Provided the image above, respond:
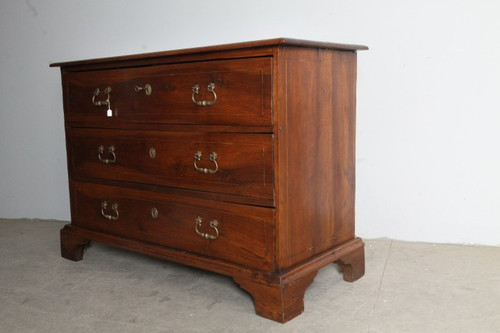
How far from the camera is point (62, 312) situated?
183cm

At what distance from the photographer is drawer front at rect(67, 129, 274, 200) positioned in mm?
1729

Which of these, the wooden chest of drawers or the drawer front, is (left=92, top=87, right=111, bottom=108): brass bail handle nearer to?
the wooden chest of drawers

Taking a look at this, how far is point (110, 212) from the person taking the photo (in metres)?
2.25

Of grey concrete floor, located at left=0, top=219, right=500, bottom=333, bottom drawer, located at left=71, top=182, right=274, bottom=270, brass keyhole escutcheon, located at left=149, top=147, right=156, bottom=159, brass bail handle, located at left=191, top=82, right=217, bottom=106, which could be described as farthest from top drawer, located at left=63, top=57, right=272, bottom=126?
grey concrete floor, located at left=0, top=219, right=500, bottom=333

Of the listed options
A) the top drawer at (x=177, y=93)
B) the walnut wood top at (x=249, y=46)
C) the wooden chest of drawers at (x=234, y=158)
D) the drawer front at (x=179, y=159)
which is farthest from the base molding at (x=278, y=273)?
the walnut wood top at (x=249, y=46)

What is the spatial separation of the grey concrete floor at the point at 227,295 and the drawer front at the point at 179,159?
386 millimetres

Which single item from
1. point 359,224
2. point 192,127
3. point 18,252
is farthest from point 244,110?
point 18,252

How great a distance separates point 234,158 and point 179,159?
0.26 m

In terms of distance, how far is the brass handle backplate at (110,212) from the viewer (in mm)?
2217

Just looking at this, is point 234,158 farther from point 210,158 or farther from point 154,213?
point 154,213

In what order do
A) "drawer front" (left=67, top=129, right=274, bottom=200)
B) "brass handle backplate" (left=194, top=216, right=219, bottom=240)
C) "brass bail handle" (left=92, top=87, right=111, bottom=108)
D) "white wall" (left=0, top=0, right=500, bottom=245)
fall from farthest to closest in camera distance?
1. "white wall" (left=0, top=0, right=500, bottom=245)
2. "brass bail handle" (left=92, top=87, right=111, bottom=108)
3. "brass handle backplate" (left=194, top=216, right=219, bottom=240)
4. "drawer front" (left=67, top=129, right=274, bottom=200)

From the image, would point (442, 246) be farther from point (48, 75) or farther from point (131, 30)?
point (48, 75)

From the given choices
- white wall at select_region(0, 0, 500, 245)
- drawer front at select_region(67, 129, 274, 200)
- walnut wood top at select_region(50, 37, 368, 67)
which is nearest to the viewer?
walnut wood top at select_region(50, 37, 368, 67)

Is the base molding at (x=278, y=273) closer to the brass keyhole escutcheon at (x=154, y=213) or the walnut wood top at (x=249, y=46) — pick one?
the brass keyhole escutcheon at (x=154, y=213)
